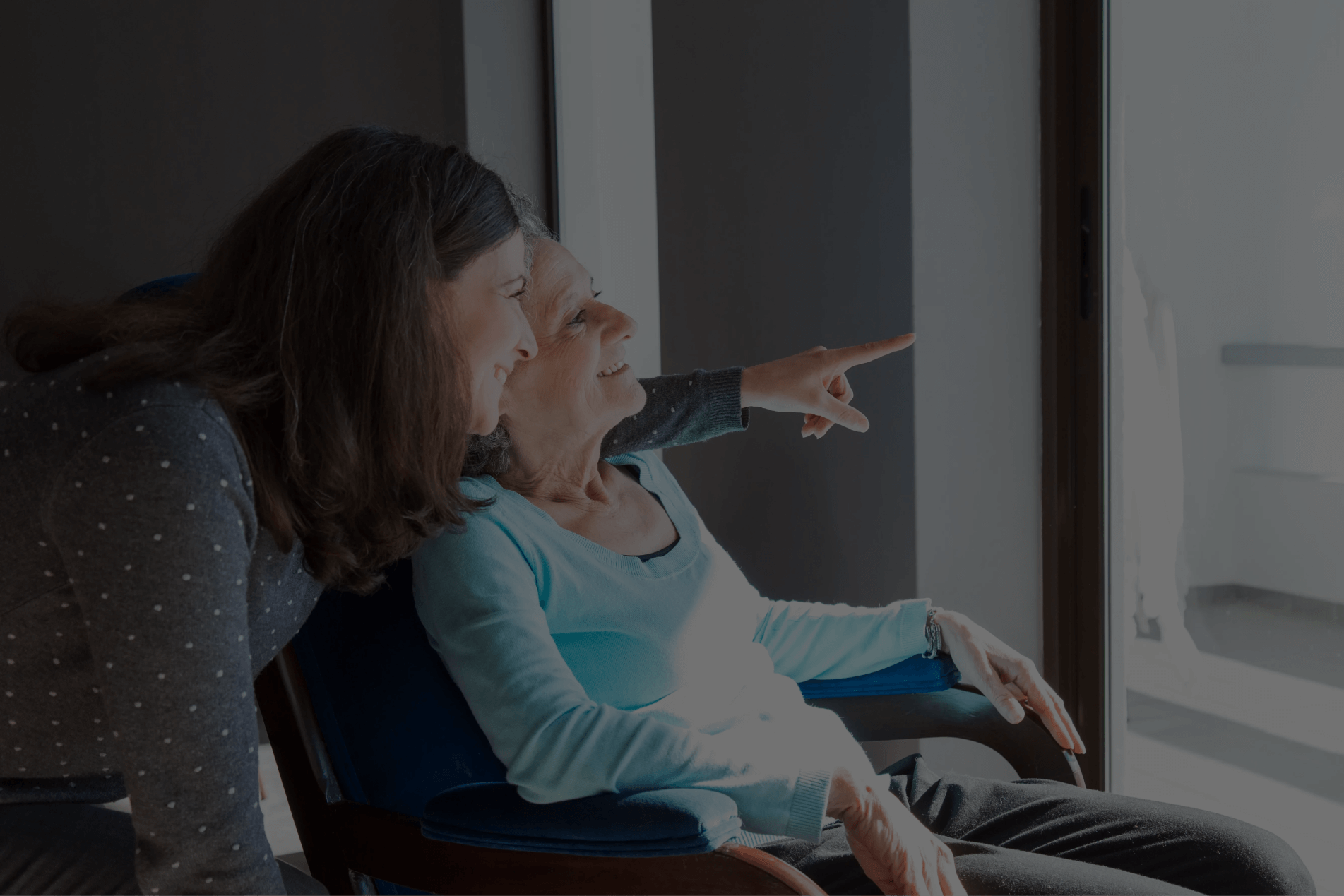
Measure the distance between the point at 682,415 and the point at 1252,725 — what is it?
42.6 inches

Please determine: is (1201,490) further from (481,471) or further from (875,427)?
(481,471)

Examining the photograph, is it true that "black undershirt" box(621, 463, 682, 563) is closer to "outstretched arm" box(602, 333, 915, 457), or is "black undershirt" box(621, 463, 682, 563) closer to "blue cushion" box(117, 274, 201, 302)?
"outstretched arm" box(602, 333, 915, 457)

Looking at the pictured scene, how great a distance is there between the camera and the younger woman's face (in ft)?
3.95

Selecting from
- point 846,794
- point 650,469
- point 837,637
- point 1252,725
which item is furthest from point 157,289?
point 1252,725

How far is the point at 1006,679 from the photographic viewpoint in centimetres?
160

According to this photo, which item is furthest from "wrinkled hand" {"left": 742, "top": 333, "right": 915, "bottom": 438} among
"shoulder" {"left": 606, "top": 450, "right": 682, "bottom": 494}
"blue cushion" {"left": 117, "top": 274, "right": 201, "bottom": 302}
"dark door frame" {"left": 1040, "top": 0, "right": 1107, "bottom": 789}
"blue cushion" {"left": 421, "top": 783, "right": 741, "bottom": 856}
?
"blue cushion" {"left": 117, "top": 274, "right": 201, "bottom": 302}

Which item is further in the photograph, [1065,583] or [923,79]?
[1065,583]

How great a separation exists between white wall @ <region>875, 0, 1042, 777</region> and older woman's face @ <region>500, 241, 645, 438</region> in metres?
0.57

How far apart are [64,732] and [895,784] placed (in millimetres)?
1005

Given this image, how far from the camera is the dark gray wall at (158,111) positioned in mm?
3439

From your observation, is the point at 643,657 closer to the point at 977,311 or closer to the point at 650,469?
the point at 650,469

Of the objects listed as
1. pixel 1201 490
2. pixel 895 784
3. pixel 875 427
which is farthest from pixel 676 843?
pixel 1201 490

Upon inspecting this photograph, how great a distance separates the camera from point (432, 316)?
3.77 ft

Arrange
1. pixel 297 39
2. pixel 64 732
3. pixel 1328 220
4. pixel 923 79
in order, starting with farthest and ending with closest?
pixel 297 39 < pixel 923 79 < pixel 1328 220 < pixel 64 732
